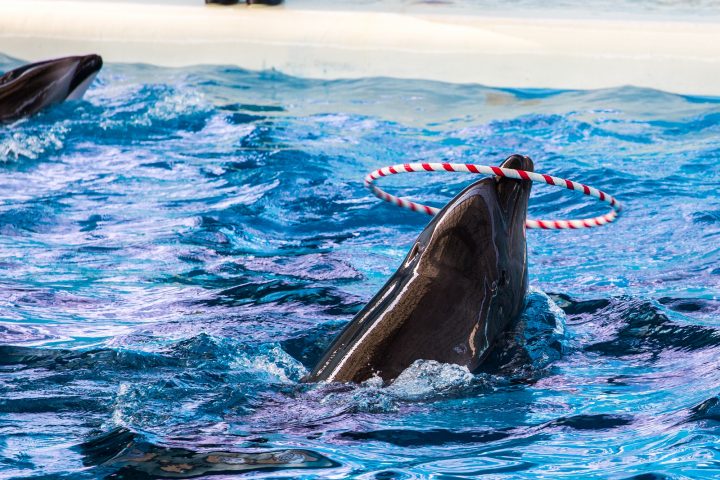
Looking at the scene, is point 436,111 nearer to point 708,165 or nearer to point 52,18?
point 708,165

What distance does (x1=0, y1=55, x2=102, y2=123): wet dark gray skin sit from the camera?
924cm

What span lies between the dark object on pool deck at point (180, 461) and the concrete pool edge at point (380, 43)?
751 centimetres

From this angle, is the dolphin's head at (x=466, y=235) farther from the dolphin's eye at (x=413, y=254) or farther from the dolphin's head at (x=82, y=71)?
the dolphin's head at (x=82, y=71)

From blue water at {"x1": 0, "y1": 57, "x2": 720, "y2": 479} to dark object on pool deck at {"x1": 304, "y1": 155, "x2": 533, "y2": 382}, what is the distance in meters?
0.09

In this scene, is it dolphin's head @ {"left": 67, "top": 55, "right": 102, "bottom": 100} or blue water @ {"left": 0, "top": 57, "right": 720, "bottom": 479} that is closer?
blue water @ {"left": 0, "top": 57, "right": 720, "bottom": 479}

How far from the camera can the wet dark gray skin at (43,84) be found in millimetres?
9242

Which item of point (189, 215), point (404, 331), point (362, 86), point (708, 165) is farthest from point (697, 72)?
point (404, 331)

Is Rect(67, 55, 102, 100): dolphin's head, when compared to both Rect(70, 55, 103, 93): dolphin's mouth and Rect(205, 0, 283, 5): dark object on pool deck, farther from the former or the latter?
Rect(205, 0, 283, 5): dark object on pool deck

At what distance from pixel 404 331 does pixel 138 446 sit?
915 millimetres

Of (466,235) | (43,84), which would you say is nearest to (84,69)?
(43,84)

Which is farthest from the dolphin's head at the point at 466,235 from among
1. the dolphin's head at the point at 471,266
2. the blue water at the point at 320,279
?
the blue water at the point at 320,279

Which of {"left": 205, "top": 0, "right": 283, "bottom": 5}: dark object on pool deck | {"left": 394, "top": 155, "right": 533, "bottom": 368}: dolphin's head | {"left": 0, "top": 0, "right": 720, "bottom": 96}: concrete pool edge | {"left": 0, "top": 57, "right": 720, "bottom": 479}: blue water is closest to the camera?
{"left": 0, "top": 57, "right": 720, "bottom": 479}: blue water

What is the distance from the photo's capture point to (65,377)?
4098 millimetres

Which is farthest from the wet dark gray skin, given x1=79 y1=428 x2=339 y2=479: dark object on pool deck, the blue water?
x1=79 y1=428 x2=339 y2=479: dark object on pool deck
